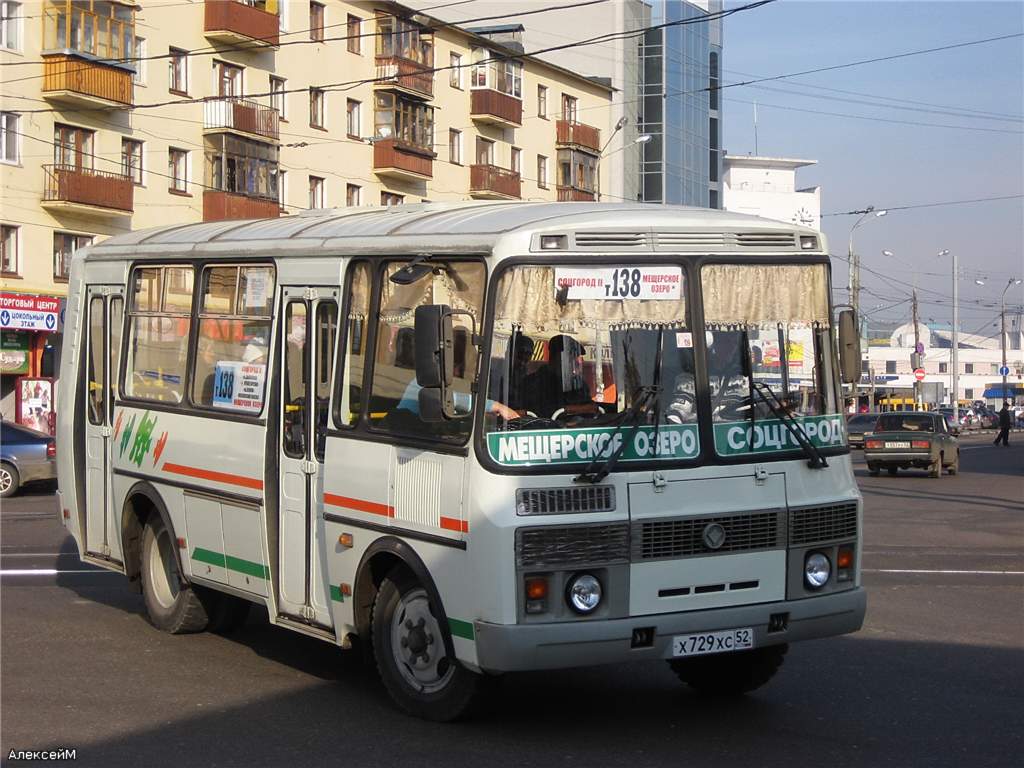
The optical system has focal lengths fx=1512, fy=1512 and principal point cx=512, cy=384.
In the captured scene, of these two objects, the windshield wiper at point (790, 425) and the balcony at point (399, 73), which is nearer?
the windshield wiper at point (790, 425)

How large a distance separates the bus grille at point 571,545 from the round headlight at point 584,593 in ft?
0.28

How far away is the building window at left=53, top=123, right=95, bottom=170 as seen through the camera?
42156 mm

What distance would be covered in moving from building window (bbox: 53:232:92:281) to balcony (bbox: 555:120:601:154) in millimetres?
28518

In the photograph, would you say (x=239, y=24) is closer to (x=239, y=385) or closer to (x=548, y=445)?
(x=239, y=385)

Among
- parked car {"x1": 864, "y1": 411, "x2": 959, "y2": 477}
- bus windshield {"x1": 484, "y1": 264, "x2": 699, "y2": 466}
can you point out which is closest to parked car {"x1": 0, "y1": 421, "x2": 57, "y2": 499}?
parked car {"x1": 864, "y1": 411, "x2": 959, "y2": 477}

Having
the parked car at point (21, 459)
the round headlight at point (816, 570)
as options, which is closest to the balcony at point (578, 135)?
the parked car at point (21, 459)

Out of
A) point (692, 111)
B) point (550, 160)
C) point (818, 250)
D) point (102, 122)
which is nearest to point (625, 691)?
point (818, 250)

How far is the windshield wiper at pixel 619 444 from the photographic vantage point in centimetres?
737

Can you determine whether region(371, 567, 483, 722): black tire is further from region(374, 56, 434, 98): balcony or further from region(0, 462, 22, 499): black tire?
region(374, 56, 434, 98): balcony

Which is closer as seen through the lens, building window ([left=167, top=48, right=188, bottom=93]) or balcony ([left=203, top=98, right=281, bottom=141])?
building window ([left=167, top=48, right=188, bottom=93])

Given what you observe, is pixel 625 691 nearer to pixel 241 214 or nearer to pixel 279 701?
pixel 279 701

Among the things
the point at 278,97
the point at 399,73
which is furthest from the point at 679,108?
the point at 278,97

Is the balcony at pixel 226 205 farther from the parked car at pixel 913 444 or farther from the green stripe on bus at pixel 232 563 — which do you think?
the green stripe on bus at pixel 232 563

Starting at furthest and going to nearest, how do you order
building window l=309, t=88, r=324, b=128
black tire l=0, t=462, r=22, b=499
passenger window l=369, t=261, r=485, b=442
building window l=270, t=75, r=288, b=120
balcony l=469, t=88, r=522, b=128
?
balcony l=469, t=88, r=522, b=128
building window l=309, t=88, r=324, b=128
building window l=270, t=75, r=288, b=120
black tire l=0, t=462, r=22, b=499
passenger window l=369, t=261, r=485, b=442
